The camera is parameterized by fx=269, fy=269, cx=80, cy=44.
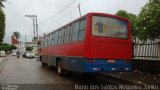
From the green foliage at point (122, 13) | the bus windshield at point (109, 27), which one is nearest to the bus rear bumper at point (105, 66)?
the bus windshield at point (109, 27)

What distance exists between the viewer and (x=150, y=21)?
41.3ft

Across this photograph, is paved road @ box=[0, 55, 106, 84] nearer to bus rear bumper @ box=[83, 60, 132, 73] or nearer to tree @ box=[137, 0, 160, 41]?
bus rear bumper @ box=[83, 60, 132, 73]

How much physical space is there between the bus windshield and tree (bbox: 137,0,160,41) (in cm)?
86

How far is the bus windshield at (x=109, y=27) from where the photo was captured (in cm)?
1222

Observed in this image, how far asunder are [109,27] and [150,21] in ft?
6.36

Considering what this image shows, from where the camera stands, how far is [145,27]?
13172 mm

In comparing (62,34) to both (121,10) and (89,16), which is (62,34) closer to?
(89,16)

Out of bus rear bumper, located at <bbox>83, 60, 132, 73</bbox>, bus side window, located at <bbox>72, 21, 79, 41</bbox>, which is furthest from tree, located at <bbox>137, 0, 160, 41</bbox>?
bus side window, located at <bbox>72, 21, 79, 41</bbox>

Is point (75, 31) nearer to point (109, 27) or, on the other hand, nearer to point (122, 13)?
point (109, 27)

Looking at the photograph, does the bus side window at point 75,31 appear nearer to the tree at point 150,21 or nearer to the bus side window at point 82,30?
the bus side window at point 82,30

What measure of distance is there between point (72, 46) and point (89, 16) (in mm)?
2322

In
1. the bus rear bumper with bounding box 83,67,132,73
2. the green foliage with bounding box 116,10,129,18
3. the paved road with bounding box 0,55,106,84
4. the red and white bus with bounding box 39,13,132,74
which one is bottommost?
the paved road with bounding box 0,55,106,84

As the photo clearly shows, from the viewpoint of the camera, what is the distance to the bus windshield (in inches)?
481

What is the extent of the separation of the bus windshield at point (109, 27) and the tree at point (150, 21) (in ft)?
2.83
